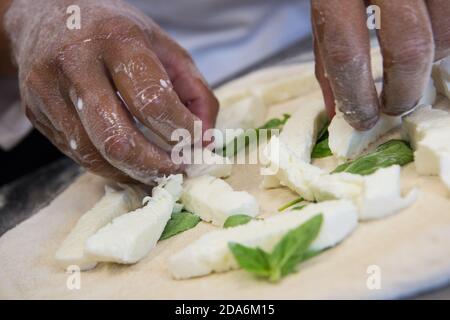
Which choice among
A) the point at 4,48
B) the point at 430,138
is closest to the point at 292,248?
the point at 430,138

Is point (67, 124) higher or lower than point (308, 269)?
higher

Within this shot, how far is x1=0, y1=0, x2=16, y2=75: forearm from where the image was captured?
2.04 meters

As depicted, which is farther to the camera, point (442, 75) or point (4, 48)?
point (4, 48)

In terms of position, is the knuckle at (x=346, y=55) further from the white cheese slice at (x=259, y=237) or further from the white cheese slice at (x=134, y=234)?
the white cheese slice at (x=134, y=234)

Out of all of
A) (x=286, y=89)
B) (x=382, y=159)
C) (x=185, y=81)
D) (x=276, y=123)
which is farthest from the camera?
(x=286, y=89)

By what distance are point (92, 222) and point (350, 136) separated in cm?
68

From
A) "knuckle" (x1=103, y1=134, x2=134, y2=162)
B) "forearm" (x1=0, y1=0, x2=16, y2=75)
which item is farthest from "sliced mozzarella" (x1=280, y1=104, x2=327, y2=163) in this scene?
"forearm" (x1=0, y1=0, x2=16, y2=75)

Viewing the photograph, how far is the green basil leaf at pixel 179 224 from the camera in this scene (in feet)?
5.00

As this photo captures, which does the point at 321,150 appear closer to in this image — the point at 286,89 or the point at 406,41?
the point at 406,41

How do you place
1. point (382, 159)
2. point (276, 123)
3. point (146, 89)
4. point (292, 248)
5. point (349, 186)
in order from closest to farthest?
point (292, 248) < point (349, 186) < point (382, 159) < point (146, 89) < point (276, 123)

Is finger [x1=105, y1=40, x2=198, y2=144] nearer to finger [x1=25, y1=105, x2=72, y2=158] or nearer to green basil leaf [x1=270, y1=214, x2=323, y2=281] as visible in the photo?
finger [x1=25, y1=105, x2=72, y2=158]

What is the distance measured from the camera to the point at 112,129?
5.02ft

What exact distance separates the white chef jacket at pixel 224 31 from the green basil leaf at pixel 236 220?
1.32 meters

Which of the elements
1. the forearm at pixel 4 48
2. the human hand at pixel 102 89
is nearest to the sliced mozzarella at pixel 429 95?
the human hand at pixel 102 89
